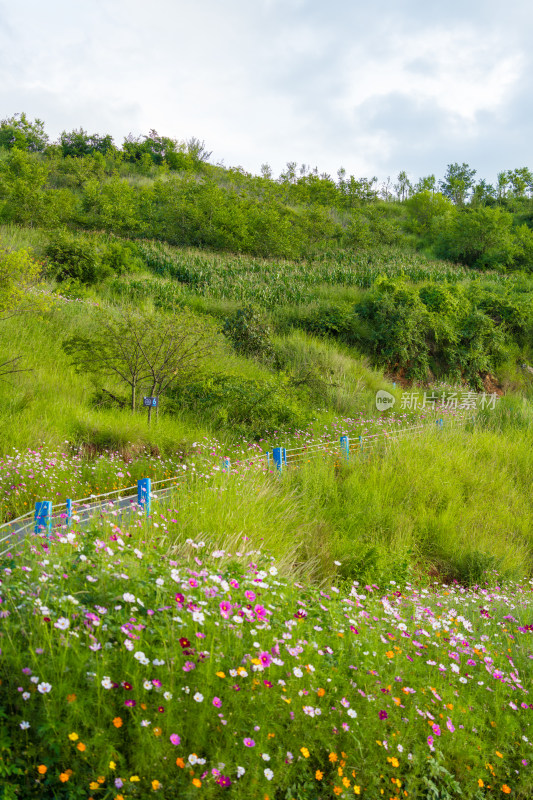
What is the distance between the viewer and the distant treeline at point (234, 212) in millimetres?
32531

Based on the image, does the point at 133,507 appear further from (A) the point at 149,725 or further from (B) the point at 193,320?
(B) the point at 193,320

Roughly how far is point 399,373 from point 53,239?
517 inches

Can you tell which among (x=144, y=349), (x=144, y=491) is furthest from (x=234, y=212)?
(x=144, y=491)

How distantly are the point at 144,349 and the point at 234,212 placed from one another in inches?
1084

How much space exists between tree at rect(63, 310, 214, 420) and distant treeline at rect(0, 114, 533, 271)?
2181 cm

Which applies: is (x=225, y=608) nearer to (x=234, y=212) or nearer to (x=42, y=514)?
(x=42, y=514)

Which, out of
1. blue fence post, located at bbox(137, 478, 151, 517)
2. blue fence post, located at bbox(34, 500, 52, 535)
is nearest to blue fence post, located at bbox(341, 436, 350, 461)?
blue fence post, located at bbox(137, 478, 151, 517)

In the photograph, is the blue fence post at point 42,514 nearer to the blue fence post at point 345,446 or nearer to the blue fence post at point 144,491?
the blue fence post at point 144,491

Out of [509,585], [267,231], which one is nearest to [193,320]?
[509,585]

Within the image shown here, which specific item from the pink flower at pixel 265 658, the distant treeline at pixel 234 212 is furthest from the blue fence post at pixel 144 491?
the distant treeline at pixel 234 212

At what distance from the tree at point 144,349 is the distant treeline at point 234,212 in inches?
859

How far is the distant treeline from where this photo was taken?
107 ft

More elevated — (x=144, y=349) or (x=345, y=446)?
(x=144, y=349)

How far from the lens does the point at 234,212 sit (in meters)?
35.0
